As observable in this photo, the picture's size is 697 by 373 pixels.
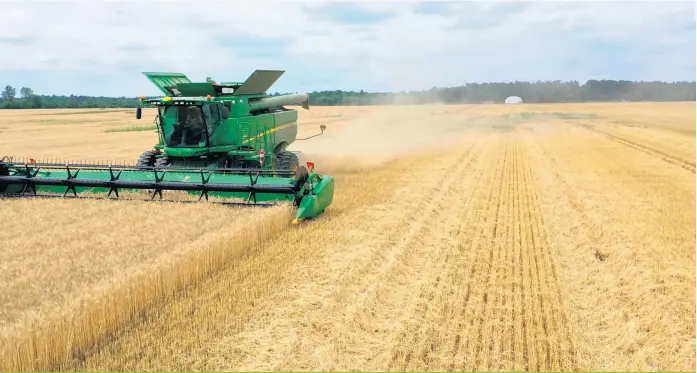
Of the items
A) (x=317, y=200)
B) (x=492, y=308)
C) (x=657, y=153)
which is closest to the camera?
(x=492, y=308)

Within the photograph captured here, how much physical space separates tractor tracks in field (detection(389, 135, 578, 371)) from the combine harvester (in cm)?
267

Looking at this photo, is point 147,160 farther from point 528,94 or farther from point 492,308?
point 528,94

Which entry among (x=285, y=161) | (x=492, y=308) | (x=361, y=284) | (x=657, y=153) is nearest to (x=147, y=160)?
(x=285, y=161)

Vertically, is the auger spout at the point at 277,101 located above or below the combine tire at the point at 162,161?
above

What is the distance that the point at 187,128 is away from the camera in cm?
1123

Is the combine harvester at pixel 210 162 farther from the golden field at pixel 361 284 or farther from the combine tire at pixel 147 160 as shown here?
the golden field at pixel 361 284

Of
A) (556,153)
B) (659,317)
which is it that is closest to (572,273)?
Result: (659,317)

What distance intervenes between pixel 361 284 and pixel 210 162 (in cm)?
640

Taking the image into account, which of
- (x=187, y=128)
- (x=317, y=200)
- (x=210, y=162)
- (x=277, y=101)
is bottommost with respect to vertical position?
(x=317, y=200)

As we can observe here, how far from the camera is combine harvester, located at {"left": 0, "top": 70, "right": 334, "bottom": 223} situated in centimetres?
923

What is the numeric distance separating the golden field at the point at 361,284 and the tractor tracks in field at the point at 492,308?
20 millimetres

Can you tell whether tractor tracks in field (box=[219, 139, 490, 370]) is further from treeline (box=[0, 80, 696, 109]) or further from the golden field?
treeline (box=[0, 80, 696, 109])

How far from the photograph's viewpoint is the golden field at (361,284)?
14.3 ft

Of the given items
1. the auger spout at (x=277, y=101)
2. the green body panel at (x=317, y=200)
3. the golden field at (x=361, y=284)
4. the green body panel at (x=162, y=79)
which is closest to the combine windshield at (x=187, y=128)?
the auger spout at (x=277, y=101)
